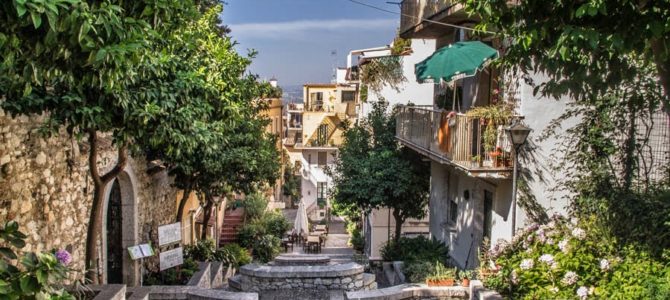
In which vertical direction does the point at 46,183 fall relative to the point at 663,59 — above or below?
below

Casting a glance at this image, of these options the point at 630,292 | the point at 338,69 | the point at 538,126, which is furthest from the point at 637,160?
the point at 338,69

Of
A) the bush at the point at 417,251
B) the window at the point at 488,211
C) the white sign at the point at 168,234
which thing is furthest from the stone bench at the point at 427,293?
the white sign at the point at 168,234

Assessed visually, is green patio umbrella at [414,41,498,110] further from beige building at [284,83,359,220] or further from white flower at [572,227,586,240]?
beige building at [284,83,359,220]

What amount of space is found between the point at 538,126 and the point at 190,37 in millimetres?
6354

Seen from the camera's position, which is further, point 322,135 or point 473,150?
point 322,135

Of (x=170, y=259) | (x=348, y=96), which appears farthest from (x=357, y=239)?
(x=348, y=96)

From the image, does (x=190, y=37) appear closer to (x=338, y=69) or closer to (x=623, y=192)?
(x=623, y=192)

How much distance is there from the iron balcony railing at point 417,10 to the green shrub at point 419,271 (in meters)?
5.47

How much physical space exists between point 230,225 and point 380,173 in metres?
13.5

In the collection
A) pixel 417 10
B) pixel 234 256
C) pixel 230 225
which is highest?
pixel 417 10

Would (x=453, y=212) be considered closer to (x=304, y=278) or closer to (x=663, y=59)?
(x=304, y=278)

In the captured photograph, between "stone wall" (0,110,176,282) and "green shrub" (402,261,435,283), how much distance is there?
6.18 metres

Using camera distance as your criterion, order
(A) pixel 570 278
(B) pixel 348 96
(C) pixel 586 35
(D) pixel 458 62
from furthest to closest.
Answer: (B) pixel 348 96 → (D) pixel 458 62 → (A) pixel 570 278 → (C) pixel 586 35

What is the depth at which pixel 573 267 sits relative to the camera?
8.16 m
